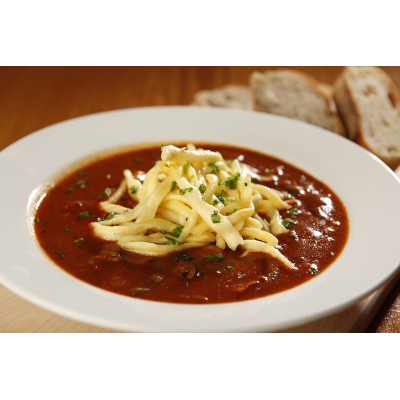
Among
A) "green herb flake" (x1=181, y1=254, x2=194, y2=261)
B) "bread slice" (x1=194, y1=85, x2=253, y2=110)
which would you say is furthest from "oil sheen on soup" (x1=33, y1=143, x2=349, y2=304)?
"bread slice" (x1=194, y1=85, x2=253, y2=110)

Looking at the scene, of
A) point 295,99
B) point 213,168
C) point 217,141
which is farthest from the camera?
point 295,99

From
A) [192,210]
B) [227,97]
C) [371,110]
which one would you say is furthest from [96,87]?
[192,210]

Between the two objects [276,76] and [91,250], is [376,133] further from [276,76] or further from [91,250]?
[91,250]

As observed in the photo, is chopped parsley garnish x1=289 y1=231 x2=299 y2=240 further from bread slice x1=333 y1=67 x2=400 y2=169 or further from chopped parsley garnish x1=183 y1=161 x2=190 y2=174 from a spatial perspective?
bread slice x1=333 y1=67 x2=400 y2=169

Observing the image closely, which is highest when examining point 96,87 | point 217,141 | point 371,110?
point 371,110

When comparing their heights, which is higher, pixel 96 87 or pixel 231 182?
pixel 231 182

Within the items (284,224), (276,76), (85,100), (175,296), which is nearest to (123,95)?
(85,100)

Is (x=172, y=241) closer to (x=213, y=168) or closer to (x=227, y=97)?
(x=213, y=168)

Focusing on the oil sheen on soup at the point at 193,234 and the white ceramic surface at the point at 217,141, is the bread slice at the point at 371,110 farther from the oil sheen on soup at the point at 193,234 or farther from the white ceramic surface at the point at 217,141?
the oil sheen on soup at the point at 193,234

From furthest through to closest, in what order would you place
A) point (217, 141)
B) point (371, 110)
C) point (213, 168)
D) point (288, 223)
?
point (371, 110) < point (217, 141) < point (213, 168) < point (288, 223)
